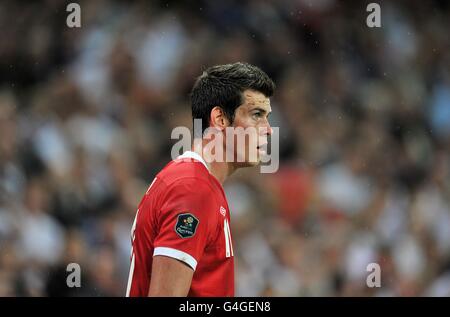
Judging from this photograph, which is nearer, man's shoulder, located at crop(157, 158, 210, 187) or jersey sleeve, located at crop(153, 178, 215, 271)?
jersey sleeve, located at crop(153, 178, 215, 271)

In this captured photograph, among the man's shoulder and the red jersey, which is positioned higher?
the man's shoulder

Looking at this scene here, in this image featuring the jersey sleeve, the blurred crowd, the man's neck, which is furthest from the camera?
the blurred crowd

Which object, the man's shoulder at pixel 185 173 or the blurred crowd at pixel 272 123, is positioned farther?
the blurred crowd at pixel 272 123

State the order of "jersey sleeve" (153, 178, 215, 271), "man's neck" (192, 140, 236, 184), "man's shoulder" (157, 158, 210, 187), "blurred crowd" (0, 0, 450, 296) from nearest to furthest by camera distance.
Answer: "jersey sleeve" (153, 178, 215, 271), "man's shoulder" (157, 158, 210, 187), "man's neck" (192, 140, 236, 184), "blurred crowd" (0, 0, 450, 296)

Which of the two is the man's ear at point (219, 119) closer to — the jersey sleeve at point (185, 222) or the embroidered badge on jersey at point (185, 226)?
the jersey sleeve at point (185, 222)

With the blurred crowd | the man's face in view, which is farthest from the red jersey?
the blurred crowd

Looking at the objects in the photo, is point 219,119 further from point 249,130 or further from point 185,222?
point 185,222

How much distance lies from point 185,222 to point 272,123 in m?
3.30

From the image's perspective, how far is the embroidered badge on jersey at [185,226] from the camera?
6.78 feet

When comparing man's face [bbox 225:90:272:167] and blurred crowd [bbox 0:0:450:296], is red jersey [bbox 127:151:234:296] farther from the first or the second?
blurred crowd [bbox 0:0:450:296]

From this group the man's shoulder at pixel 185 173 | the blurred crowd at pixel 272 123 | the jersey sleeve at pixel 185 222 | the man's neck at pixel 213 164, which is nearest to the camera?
the jersey sleeve at pixel 185 222

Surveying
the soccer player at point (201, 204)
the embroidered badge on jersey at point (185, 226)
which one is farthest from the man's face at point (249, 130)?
the embroidered badge on jersey at point (185, 226)

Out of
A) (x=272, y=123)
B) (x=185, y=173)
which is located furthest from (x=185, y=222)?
(x=272, y=123)

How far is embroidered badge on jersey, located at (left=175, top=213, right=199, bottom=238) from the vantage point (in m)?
2.07
